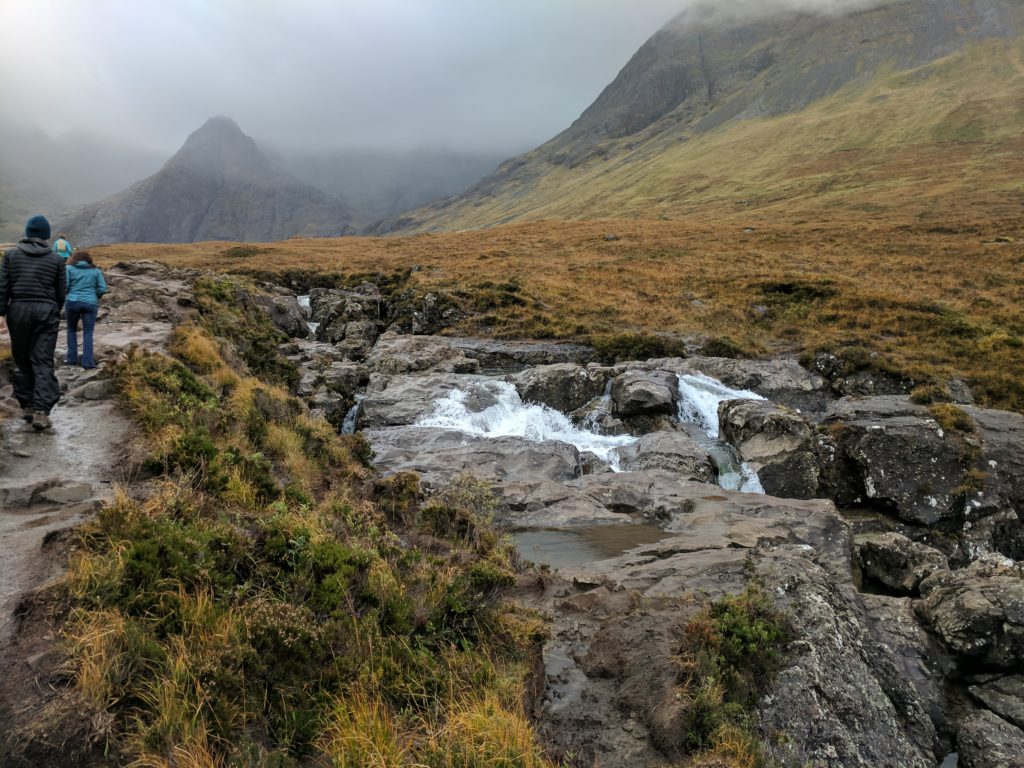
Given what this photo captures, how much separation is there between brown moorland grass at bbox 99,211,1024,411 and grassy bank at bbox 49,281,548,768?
25914 mm

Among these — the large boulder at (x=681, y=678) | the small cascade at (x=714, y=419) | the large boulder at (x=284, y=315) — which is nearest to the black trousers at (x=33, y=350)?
the large boulder at (x=681, y=678)

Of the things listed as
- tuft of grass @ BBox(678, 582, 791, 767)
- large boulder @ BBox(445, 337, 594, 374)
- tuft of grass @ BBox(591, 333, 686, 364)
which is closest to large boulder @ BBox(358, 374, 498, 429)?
large boulder @ BBox(445, 337, 594, 374)

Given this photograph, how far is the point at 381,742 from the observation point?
430 centimetres

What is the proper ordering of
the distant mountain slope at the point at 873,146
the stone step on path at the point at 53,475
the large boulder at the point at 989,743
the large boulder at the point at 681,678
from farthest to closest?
the distant mountain slope at the point at 873,146 → the large boulder at the point at 989,743 → the large boulder at the point at 681,678 → the stone step on path at the point at 53,475

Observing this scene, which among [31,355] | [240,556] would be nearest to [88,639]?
[240,556]

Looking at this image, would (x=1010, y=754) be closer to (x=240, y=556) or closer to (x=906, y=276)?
(x=240, y=556)

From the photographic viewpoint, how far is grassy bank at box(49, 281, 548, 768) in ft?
13.6

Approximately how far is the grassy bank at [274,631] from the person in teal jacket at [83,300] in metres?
4.17

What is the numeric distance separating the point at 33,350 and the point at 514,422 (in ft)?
52.0

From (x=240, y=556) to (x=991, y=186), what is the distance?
107895mm

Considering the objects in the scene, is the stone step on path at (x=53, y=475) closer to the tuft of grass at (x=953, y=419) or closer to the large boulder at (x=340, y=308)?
the tuft of grass at (x=953, y=419)

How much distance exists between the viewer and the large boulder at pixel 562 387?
928 inches

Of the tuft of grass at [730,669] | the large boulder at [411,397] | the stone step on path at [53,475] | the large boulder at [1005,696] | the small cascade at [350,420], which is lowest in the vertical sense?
the small cascade at [350,420]

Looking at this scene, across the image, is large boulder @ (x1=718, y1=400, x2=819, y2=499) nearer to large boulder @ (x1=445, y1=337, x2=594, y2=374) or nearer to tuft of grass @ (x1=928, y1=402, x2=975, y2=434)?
tuft of grass @ (x1=928, y1=402, x2=975, y2=434)
